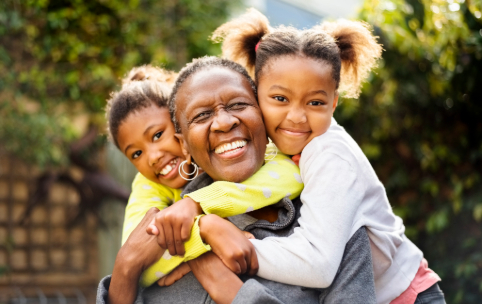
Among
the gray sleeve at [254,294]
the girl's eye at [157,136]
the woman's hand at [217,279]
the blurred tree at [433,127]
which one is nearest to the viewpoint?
the gray sleeve at [254,294]

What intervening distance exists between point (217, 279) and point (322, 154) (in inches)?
25.1

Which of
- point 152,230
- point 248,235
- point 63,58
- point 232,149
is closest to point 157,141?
point 232,149

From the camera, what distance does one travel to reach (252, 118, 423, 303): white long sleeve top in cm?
176

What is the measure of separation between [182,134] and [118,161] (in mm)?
5281

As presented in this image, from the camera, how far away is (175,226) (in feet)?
5.99

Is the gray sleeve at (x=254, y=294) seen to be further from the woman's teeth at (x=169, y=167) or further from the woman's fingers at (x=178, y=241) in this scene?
the woman's teeth at (x=169, y=167)

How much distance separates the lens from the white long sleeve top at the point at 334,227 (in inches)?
69.2

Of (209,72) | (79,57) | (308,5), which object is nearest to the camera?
(209,72)

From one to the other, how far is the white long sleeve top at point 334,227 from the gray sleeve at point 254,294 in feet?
0.24

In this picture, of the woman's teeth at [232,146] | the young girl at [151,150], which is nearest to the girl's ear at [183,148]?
the young girl at [151,150]

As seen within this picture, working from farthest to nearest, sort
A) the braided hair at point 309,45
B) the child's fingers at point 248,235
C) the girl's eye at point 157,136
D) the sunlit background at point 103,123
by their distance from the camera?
the sunlit background at point 103,123
the girl's eye at point 157,136
the braided hair at point 309,45
the child's fingers at point 248,235

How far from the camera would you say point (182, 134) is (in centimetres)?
217

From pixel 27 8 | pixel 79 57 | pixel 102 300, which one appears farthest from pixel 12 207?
pixel 102 300

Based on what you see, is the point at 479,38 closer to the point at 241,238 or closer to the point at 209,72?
the point at 209,72
